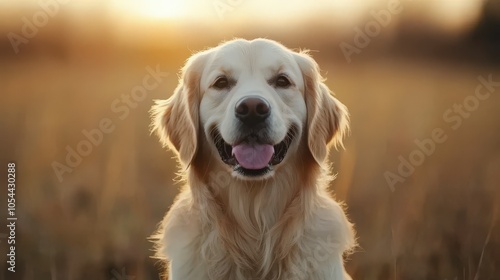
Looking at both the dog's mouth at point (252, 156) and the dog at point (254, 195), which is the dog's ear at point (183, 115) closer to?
the dog at point (254, 195)

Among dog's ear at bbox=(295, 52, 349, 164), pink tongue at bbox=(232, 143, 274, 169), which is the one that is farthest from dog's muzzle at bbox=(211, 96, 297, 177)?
dog's ear at bbox=(295, 52, 349, 164)

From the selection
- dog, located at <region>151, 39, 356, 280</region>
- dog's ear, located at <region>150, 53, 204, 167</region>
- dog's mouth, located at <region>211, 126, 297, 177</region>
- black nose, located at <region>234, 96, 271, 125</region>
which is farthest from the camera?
dog's ear, located at <region>150, 53, 204, 167</region>

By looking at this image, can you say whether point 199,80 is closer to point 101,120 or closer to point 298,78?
point 298,78

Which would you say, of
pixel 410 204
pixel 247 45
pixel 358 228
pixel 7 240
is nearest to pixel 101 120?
pixel 7 240

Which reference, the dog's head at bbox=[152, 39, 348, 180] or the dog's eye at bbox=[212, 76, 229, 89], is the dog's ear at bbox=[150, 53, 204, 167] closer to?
the dog's head at bbox=[152, 39, 348, 180]

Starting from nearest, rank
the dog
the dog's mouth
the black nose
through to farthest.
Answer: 1. the black nose
2. the dog's mouth
3. the dog

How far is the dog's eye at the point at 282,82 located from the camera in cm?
337

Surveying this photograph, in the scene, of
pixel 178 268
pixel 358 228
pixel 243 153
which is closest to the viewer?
pixel 243 153

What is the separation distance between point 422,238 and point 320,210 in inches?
50.4

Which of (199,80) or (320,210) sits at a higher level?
(199,80)

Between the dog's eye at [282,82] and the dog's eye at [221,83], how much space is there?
25 cm

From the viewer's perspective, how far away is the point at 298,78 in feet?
11.4

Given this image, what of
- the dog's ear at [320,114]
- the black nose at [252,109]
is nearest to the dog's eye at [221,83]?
the black nose at [252,109]

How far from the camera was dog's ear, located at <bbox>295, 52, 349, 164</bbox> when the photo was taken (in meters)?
3.43
